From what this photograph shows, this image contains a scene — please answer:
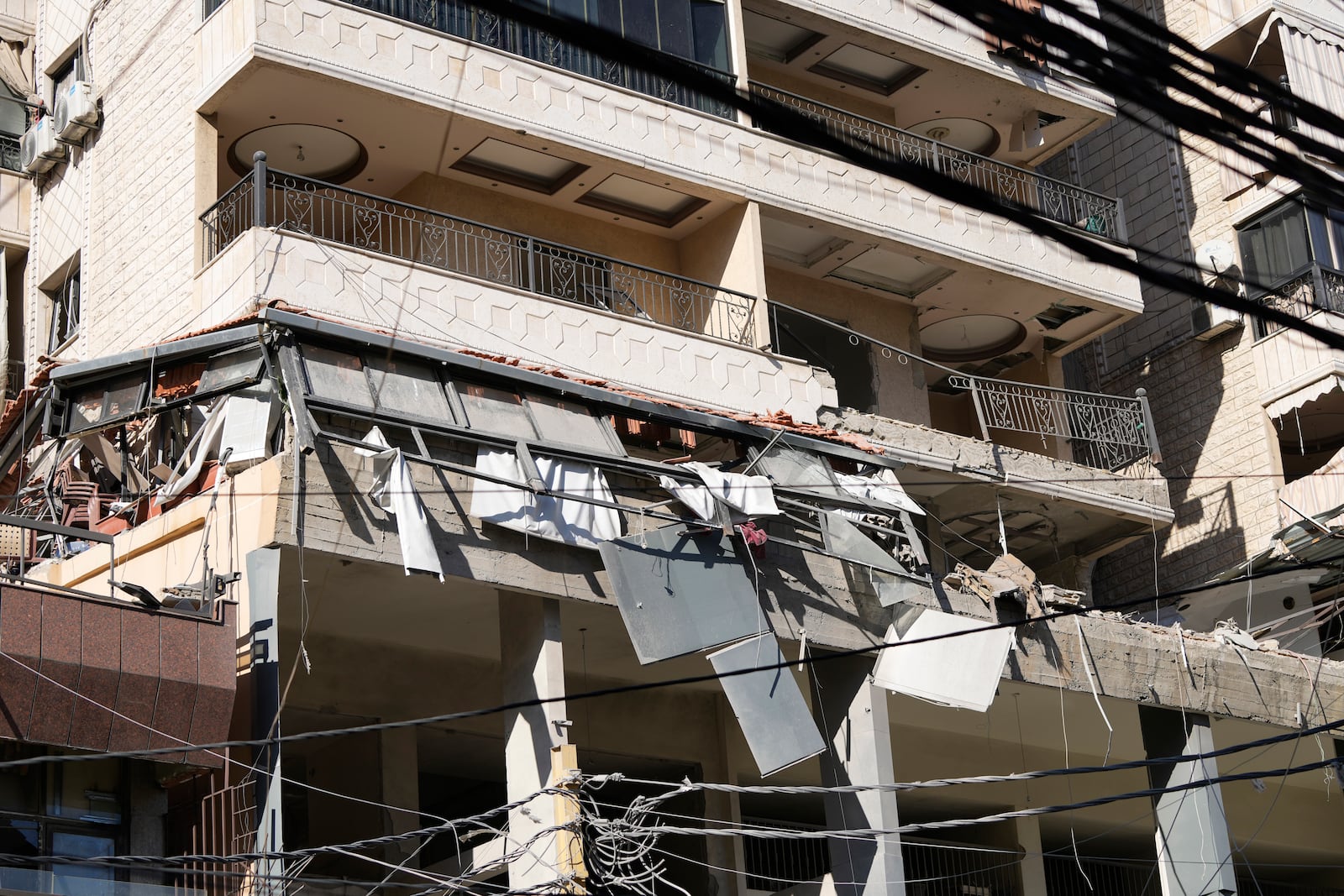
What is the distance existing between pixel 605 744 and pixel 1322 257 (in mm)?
14310

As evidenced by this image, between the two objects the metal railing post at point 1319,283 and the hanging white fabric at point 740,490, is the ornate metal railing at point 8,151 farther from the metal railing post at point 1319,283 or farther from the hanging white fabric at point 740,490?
the metal railing post at point 1319,283

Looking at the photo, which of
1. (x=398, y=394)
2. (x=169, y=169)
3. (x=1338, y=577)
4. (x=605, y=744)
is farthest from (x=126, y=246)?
(x=1338, y=577)

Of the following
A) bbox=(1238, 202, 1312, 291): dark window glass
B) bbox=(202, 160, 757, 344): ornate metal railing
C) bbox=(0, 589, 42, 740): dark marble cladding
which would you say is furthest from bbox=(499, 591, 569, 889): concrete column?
bbox=(1238, 202, 1312, 291): dark window glass

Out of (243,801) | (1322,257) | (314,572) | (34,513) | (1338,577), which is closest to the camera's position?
(243,801)

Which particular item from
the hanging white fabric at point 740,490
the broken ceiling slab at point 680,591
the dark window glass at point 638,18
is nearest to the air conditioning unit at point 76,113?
the dark window glass at point 638,18

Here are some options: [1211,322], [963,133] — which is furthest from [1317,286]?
[963,133]

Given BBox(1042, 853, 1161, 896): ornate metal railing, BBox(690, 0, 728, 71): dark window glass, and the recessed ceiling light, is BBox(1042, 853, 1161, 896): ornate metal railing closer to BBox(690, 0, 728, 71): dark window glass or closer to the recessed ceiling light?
the recessed ceiling light

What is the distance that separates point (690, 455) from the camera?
21.2 meters

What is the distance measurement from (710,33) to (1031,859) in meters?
12.2

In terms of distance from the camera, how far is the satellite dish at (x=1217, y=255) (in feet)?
90.3

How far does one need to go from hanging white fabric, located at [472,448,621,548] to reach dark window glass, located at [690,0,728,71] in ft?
29.1

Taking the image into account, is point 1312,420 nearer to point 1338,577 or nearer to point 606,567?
point 1338,577

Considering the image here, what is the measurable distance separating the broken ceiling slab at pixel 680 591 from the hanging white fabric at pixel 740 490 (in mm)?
354

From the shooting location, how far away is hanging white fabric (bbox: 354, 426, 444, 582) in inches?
598
